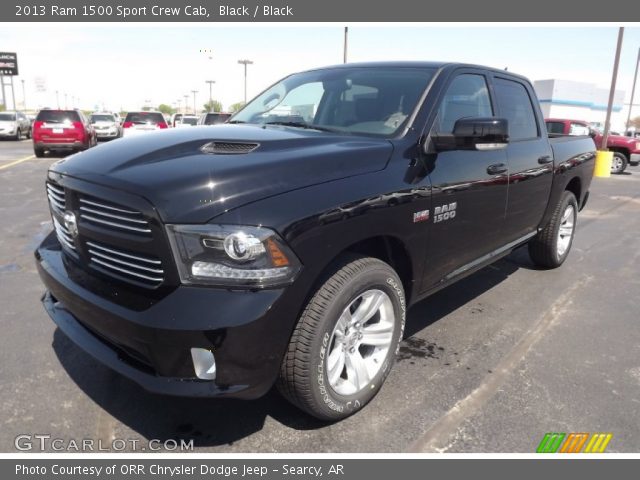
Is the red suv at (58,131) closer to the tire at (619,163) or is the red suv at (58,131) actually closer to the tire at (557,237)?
the tire at (557,237)

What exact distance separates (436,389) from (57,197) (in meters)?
2.37

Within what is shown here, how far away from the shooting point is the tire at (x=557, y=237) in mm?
5027

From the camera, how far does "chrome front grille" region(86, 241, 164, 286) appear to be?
6.89ft

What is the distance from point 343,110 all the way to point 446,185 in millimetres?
858

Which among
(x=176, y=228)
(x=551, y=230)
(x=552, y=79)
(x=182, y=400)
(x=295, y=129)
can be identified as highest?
(x=552, y=79)

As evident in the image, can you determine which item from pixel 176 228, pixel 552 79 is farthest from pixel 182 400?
pixel 552 79

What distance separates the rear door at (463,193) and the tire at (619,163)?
16.2 meters

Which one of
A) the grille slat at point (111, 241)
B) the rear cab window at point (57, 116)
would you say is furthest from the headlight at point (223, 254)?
the rear cab window at point (57, 116)

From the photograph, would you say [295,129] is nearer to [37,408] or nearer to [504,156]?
[504,156]

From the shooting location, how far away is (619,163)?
1738cm

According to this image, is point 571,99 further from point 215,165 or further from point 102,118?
point 215,165

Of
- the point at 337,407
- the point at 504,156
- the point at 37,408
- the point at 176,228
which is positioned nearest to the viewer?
the point at 176,228

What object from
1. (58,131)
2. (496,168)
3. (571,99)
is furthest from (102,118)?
(571,99)

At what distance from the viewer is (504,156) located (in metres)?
3.73
